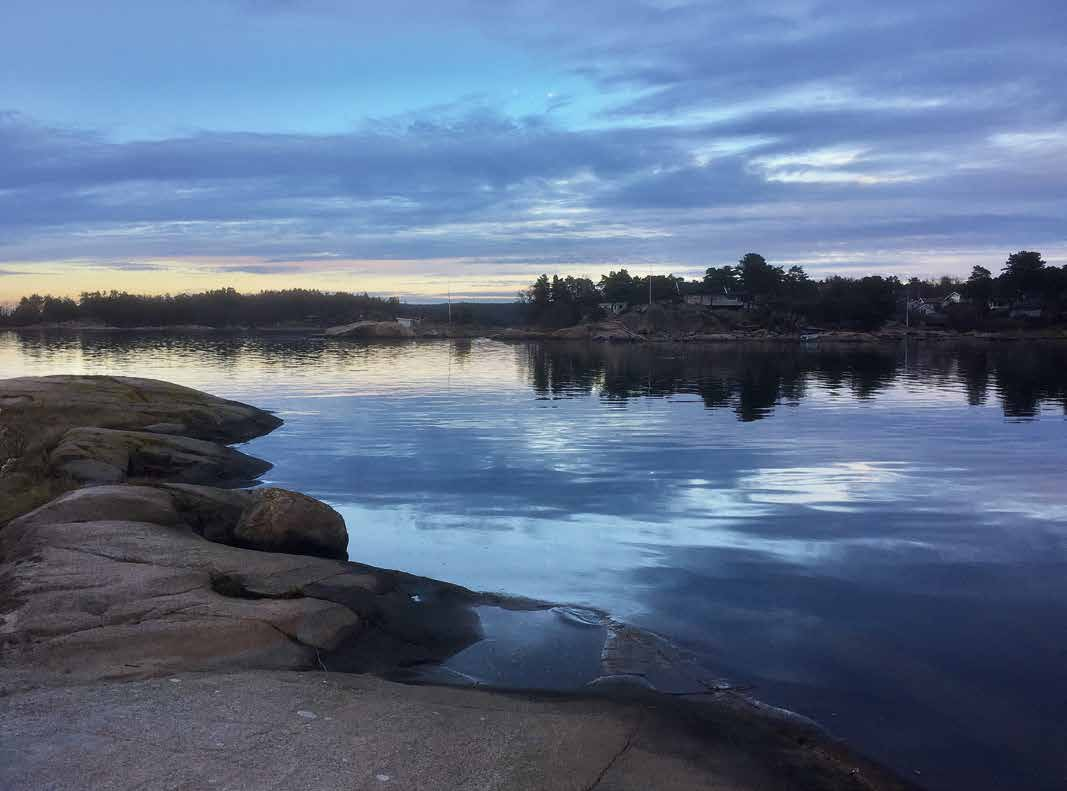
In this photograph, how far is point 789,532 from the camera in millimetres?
16156

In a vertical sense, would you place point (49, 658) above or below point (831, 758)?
above

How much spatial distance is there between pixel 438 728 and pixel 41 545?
6.88m

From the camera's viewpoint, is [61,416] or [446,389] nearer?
[61,416]

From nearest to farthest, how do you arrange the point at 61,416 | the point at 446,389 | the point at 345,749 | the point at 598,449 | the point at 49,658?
the point at 345,749
the point at 49,658
the point at 61,416
the point at 598,449
the point at 446,389

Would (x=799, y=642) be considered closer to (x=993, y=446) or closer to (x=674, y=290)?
(x=993, y=446)

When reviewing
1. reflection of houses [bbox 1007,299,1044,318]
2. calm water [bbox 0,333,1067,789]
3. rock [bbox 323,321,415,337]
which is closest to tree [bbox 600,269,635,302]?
rock [bbox 323,321,415,337]

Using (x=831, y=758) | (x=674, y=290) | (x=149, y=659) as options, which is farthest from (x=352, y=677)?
(x=674, y=290)

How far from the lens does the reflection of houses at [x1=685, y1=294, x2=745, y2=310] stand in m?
174

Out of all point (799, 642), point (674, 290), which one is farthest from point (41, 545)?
point (674, 290)

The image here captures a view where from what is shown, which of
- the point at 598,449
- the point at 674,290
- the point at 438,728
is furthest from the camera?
the point at 674,290

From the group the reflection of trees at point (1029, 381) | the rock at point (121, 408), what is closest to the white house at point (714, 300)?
the reflection of trees at point (1029, 381)

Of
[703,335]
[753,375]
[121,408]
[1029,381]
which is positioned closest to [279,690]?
[121,408]

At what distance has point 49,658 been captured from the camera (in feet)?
28.5

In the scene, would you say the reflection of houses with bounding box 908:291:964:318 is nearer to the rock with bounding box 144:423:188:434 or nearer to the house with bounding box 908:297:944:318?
the house with bounding box 908:297:944:318
